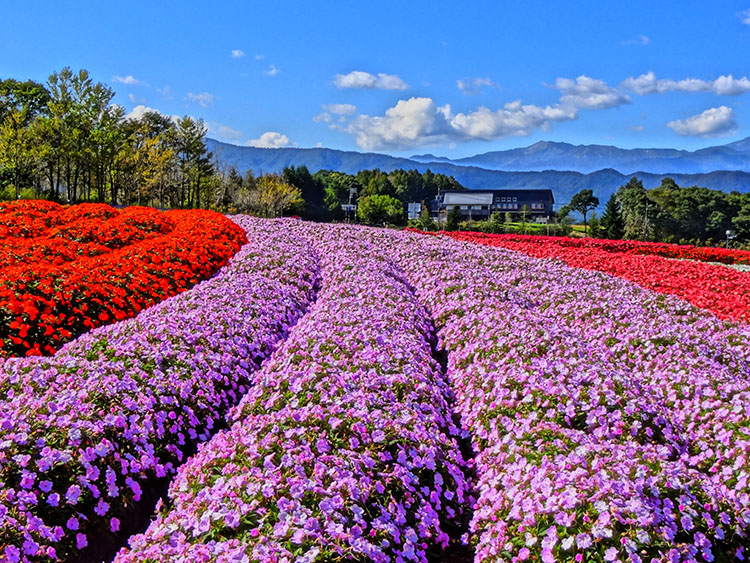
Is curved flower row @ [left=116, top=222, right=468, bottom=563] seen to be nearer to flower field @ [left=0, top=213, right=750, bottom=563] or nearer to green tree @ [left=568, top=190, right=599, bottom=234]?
flower field @ [left=0, top=213, right=750, bottom=563]

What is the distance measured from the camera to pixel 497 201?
16875 cm

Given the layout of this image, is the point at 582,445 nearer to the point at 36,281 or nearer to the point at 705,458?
the point at 705,458

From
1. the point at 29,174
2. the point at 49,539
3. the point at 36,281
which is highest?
the point at 29,174

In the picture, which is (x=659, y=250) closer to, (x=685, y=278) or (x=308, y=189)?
(x=685, y=278)

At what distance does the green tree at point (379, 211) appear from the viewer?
90394mm

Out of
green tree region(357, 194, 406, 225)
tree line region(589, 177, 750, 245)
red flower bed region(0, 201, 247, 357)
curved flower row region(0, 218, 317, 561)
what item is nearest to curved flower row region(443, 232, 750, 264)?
red flower bed region(0, 201, 247, 357)

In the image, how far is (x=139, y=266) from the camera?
10.7 meters

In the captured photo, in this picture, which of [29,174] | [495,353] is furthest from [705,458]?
[29,174]

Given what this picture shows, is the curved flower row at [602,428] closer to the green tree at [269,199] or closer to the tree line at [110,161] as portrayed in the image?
the tree line at [110,161]

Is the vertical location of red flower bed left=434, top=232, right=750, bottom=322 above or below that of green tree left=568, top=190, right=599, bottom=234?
below

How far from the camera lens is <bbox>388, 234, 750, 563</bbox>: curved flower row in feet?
11.9

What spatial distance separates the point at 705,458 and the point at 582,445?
1476mm

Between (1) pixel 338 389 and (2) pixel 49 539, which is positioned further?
(1) pixel 338 389

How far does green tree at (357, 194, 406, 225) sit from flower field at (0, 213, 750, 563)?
232 ft
